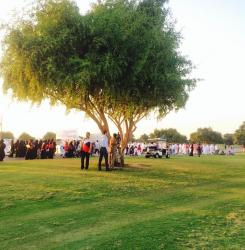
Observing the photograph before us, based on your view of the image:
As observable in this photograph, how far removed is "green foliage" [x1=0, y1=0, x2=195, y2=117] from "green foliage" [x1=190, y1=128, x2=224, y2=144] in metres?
124

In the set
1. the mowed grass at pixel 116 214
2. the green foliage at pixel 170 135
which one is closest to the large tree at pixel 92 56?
the mowed grass at pixel 116 214

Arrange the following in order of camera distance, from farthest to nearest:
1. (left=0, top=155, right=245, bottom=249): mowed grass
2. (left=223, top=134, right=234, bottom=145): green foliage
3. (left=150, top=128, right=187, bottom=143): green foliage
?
1. (left=223, top=134, right=234, bottom=145): green foliage
2. (left=150, top=128, right=187, bottom=143): green foliage
3. (left=0, top=155, right=245, bottom=249): mowed grass

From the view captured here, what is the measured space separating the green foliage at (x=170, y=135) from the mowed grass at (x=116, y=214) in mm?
128094

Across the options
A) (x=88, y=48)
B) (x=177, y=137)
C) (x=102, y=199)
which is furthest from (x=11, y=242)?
(x=177, y=137)

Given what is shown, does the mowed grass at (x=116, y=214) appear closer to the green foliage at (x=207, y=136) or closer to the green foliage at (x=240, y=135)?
the green foliage at (x=240, y=135)

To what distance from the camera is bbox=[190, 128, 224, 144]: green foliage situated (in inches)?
5952

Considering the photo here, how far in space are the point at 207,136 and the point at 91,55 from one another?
129325mm

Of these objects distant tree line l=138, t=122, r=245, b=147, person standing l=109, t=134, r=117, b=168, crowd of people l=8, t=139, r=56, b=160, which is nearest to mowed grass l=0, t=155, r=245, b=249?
person standing l=109, t=134, r=117, b=168

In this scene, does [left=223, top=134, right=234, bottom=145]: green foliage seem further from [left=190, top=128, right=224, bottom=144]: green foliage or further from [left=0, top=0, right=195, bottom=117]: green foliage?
[left=0, top=0, right=195, bottom=117]: green foliage

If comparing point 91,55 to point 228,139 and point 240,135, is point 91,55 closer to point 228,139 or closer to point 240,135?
point 240,135

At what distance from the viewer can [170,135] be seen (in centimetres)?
14962

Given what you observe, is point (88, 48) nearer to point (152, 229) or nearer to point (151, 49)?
point (151, 49)

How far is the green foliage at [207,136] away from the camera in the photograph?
151m

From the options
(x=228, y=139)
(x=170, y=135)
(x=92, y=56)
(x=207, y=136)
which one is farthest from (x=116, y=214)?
(x=228, y=139)
